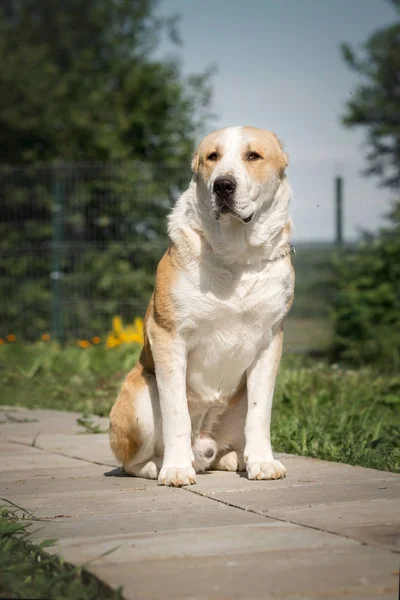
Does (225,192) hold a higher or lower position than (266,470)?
higher

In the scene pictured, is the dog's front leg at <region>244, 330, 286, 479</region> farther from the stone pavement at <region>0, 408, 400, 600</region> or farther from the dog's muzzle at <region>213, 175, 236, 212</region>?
the dog's muzzle at <region>213, 175, 236, 212</region>

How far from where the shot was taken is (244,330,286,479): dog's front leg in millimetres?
3654

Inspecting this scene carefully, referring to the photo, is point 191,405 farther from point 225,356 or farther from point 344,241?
point 344,241

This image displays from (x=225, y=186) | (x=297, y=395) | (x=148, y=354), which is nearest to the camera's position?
(x=225, y=186)

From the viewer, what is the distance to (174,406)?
3.54 metres

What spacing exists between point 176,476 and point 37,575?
4.11ft

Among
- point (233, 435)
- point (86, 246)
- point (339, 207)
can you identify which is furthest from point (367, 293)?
point (233, 435)

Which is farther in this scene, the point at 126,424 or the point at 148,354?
the point at 148,354

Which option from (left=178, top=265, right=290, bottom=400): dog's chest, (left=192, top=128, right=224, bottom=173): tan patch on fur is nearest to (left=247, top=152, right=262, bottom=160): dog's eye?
(left=192, top=128, right=224, bottom=173): tan patch on fur

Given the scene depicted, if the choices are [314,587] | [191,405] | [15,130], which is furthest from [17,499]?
[15,130]

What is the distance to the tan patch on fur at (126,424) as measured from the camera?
373cm

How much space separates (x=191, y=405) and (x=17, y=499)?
884 mm

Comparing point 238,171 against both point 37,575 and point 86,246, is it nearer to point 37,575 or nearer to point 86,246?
point 37,575

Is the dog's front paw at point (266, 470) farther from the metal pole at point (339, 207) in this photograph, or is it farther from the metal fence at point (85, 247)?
the metal fence at point (85, 247)
